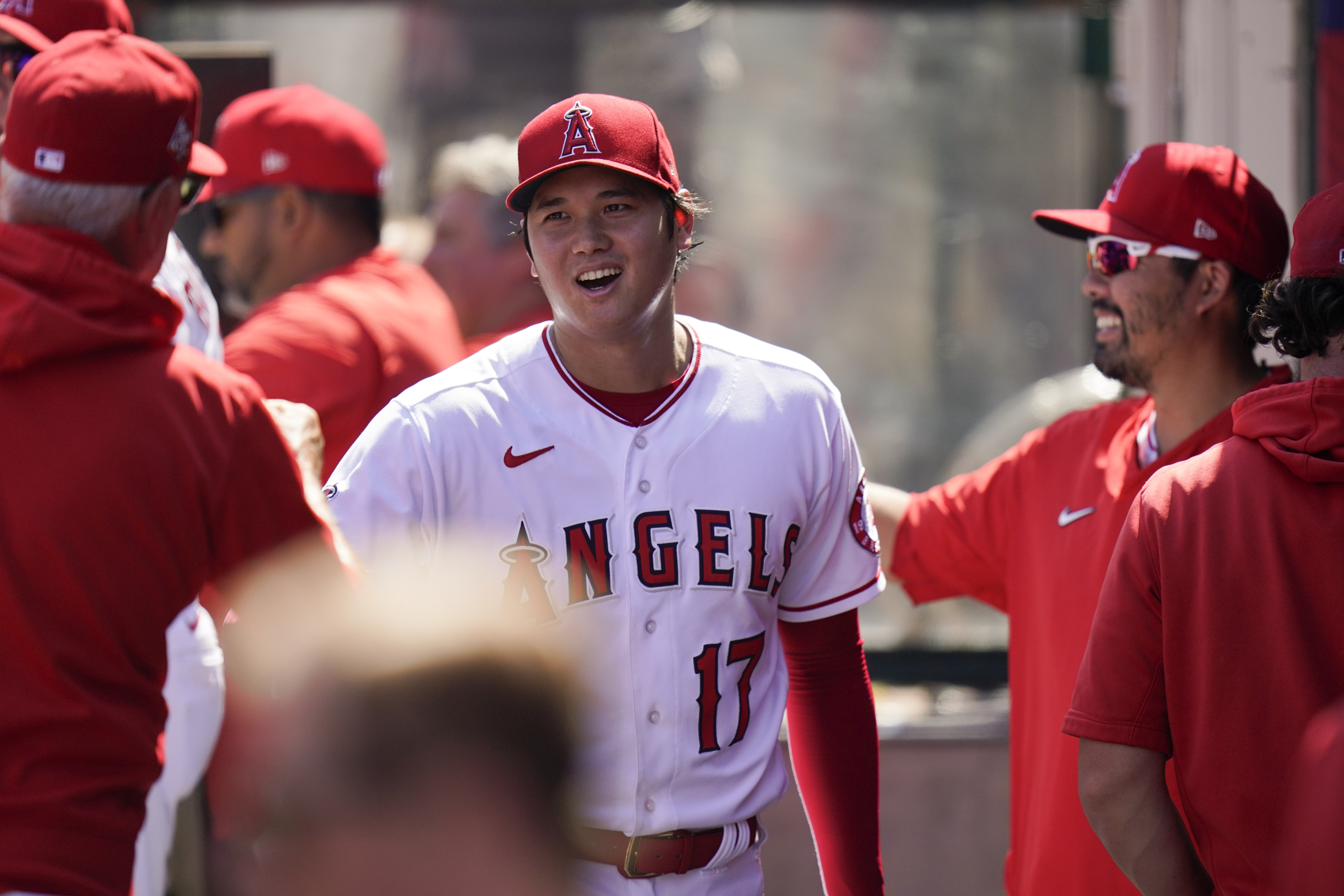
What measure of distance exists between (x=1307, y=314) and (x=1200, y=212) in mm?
746

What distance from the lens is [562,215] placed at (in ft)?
8.16

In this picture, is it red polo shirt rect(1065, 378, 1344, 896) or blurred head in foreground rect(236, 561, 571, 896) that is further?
red polo shirt rect(1065, 378, 1344, 896)

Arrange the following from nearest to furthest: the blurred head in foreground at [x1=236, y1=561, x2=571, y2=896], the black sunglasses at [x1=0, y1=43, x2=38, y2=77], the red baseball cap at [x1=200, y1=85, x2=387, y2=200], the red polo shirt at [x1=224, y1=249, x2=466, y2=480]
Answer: the blurred head in foreground at [x1=236, y1=561, x2=571, y2=896] < the black sunglasses at [x1=0, y1=43, x2=38, y2=77] < the red polo shirt at [x1=224, y1=249, x2=466, y2=480] < the red baseball cap at [x1=200, y1=85, x2=387, y2=200]

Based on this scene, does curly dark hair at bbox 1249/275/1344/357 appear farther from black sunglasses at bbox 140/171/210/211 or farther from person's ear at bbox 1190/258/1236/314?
black sunglasses at bbox 140/171/210/211

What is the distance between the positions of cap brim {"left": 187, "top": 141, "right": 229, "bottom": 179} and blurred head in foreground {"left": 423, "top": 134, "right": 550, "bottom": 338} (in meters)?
1.64

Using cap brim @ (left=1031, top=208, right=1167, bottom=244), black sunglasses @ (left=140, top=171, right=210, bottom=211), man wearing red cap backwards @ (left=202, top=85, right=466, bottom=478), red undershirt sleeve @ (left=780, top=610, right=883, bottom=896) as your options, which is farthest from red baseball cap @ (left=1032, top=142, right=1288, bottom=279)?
black sunglasses @ (left=140, top=171, right=210, bottom=211)

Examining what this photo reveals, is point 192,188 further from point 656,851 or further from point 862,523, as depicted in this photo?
point 656,851

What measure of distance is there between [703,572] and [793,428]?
335mm

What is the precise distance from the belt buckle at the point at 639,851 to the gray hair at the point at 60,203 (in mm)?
1232

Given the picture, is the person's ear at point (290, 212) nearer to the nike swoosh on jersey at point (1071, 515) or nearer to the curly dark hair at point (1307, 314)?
the nike swoosh on jersey at point (1071, 515)

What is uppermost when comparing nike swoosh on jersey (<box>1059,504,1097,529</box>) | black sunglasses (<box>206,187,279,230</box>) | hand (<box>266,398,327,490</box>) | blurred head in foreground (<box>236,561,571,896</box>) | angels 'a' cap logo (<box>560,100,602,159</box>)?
black sunglasses (<box>206,187,279,230</box>)

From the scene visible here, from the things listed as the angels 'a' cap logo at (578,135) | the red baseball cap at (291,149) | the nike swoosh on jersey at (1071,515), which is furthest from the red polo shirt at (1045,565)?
the red baseball cap at (291,149)

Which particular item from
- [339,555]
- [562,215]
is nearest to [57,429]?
[339,555]

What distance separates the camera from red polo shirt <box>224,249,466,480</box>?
3.29m
